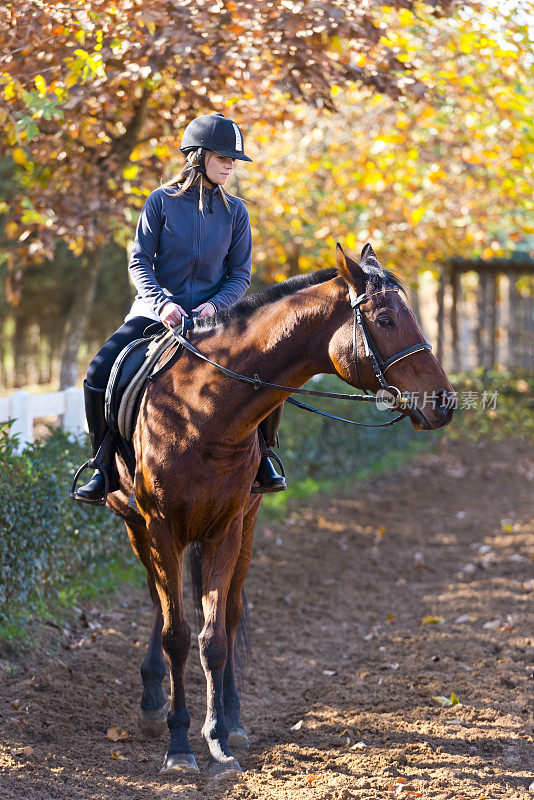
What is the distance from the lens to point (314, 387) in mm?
11180

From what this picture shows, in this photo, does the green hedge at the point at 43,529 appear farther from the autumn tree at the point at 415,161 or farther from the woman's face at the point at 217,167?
the autumn tree at the point at 415,161

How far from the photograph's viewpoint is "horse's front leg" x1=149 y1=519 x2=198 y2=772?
4090 mm

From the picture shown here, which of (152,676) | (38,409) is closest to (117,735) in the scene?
(152,676)

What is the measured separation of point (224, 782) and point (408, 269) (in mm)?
14229

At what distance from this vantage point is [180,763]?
4070mm

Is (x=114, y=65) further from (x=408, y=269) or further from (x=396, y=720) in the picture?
(x=408, y=269)

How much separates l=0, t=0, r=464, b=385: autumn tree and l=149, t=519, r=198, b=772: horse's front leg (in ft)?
10.1

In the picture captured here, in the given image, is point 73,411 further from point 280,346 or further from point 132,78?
point 280,346

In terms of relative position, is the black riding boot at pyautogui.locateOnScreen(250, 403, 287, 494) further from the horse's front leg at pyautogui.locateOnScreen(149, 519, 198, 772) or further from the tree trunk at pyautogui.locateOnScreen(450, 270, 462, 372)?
the tree trunk at pyautogui.locateOnScreen(450, 270, 462, 372)

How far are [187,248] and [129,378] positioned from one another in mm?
738

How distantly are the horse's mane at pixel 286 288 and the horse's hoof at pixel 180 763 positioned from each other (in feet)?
6.86

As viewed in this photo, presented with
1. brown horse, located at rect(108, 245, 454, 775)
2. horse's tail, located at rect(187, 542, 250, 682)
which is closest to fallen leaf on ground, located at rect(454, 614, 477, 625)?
horse's tail, located at rect(187, 542, 250, 682)

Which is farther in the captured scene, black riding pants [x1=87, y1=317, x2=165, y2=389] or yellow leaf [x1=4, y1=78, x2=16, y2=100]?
yellow leaf [x1=4, y1=78, x2=16, y2=100]

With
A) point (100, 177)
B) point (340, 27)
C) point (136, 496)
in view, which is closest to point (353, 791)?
point (136, 496)
